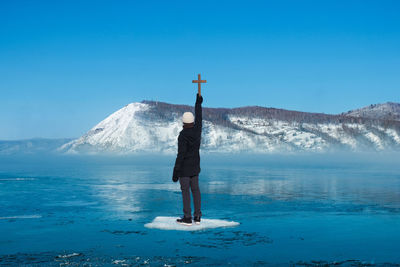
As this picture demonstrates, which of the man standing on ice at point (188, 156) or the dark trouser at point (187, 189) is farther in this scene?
the dark trouser at point (187, 189)

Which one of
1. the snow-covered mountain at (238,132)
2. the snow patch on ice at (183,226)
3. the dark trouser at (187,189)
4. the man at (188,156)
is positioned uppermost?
the snow-covered mountain at (238,132)

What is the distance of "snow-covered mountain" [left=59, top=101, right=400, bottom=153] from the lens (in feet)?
551

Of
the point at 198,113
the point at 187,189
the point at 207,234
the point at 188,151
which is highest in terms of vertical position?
the point at 198,113

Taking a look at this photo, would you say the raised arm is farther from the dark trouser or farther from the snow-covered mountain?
the snow-covered mountain

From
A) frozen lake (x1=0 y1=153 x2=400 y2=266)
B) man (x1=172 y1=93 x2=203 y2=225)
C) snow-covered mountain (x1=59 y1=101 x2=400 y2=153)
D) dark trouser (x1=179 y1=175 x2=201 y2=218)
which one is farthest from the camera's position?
snow-covered mountain (x1=59 y1=101 x2=400 y2=153)

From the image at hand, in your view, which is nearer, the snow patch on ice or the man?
the man

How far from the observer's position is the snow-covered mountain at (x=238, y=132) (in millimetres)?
167875

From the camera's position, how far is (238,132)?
172 metres

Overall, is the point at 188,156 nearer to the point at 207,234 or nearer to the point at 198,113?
the point at 198,113

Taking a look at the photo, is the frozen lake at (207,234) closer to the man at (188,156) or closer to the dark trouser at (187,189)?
the dark trouser at (187,189)

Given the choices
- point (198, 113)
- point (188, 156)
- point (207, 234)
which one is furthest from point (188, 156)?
point (207, 234)

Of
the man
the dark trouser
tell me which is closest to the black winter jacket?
the man

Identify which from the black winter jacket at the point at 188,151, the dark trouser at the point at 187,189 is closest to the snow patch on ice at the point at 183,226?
the dark trouser at the point at 187,189

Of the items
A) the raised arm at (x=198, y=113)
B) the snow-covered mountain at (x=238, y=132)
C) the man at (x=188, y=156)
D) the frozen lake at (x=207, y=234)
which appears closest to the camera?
the frozen lake at (x=207, y=234)
